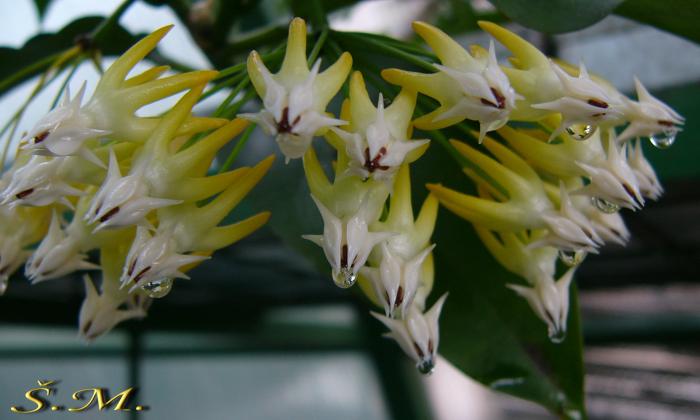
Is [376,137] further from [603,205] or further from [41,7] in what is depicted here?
[41,7]

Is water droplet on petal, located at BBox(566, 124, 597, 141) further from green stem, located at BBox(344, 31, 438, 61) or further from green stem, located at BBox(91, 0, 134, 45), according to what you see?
green stem, located at BBox(91, 0, 134, 45)

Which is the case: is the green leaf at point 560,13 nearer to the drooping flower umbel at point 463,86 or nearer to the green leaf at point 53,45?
the drooping flower umbel at point 463,86

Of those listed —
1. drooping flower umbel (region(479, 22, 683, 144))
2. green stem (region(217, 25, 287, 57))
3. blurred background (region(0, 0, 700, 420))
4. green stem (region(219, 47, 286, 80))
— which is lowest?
blurred background (region(0, 0, 700, 420))

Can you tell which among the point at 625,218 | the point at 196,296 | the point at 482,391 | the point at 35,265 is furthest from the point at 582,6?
the point at 482,391

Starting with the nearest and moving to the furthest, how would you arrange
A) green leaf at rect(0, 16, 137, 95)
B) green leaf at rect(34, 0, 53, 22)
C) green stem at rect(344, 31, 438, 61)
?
green stem at rect(344, 31, 438, 61)
green leaf at rect(0, 16, 137, 95)
green leaf at rect(34, 0, 53, 22)

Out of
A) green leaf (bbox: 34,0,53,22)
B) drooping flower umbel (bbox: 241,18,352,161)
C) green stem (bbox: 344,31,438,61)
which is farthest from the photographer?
green leaf (bbox: 34,0,53,22)

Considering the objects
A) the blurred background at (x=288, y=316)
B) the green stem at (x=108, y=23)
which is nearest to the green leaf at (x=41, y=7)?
the blurred background at (x=288, y=316)

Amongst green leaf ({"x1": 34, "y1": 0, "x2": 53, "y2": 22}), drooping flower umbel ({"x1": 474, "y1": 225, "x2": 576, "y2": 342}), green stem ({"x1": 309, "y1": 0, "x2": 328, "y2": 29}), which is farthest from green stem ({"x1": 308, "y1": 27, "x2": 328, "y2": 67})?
green leaf ({"x1": 34, "y1": 0, "x2": 53, "y2": 22})
